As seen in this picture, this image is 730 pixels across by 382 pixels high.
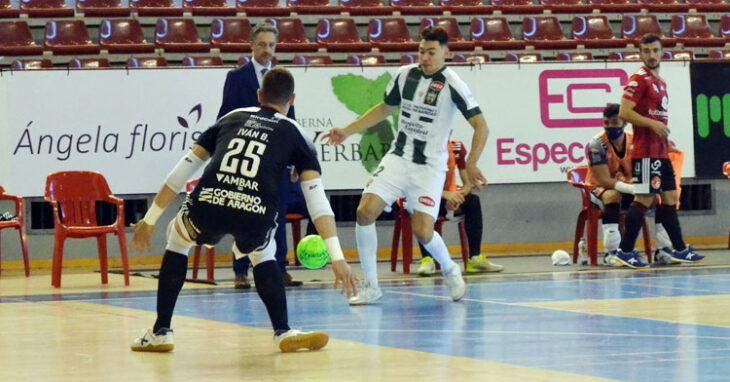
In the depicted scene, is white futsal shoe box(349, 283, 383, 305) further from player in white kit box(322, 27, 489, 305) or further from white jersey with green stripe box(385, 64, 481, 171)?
white jersey with green stripe box(385, 64, 481, 171)

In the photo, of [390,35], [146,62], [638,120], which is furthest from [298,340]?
[390,35]

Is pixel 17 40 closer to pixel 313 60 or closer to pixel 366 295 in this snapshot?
pixel 313 60

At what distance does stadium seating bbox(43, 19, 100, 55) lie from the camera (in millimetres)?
17375

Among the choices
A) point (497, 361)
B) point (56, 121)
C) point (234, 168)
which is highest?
point (56, 121)

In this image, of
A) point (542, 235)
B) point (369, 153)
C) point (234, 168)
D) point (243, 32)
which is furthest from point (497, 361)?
point (243, 32)

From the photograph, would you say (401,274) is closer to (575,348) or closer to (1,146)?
(1,146)

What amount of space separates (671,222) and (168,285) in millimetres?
7186

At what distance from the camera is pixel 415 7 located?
19672 mm

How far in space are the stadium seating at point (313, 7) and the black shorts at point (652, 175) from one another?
8269 mm

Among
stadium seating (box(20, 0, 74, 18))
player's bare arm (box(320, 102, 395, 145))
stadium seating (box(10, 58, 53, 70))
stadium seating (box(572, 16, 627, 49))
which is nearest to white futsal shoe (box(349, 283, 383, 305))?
player's bare arm (box(320, 102, 395, 145))

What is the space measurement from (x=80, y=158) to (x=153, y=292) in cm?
356

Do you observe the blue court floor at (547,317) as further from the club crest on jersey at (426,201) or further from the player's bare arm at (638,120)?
the player's bare arm at (638,120)

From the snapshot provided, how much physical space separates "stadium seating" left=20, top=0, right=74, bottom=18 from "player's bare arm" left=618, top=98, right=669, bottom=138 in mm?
9722

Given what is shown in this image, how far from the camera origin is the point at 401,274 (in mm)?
12242
